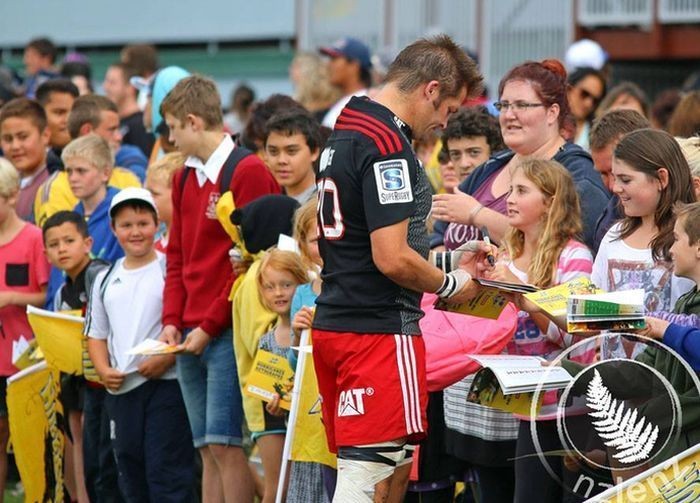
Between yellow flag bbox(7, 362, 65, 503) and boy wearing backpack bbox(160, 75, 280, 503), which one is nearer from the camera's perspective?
boy wearing backpack bbox(160, 75, 280, 503)

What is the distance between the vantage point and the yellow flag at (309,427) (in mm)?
5980

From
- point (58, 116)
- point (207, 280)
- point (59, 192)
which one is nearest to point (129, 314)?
point (207, 280)

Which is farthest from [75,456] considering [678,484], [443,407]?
[678,484]

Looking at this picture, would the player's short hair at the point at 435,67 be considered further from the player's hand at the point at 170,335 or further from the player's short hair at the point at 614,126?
the player's hand at the point at 170,335

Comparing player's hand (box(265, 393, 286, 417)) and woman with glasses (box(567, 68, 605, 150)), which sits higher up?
woman with glasses (box(567, 68, 605, 150))

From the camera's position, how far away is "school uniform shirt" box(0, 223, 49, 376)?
8.16 meters

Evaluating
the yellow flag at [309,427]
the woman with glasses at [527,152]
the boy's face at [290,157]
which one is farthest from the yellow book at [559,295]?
the boy's face at [290,157]

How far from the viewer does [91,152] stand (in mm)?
8141

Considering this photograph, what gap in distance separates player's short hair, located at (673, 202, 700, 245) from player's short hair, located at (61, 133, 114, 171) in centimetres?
424

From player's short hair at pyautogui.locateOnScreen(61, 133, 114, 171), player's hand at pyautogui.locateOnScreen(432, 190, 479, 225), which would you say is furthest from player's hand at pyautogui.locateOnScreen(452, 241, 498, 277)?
player's short hair at pyautogui.locateOnScreen(61, 133, 114, 171)

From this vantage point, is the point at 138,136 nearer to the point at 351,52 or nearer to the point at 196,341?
the point at 351,52

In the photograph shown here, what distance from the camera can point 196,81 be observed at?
705cm

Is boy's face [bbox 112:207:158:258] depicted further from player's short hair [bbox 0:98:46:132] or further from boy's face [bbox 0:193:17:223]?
player's short hair [bbox 0:98:46:132]

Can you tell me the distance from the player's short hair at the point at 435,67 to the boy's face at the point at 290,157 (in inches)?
78.7
